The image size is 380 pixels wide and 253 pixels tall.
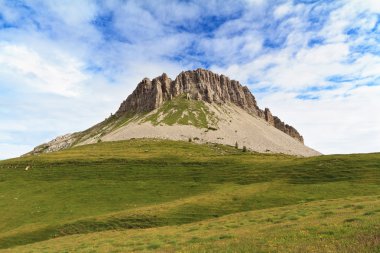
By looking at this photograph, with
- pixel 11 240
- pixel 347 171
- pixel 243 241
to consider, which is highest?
pixel 347 171

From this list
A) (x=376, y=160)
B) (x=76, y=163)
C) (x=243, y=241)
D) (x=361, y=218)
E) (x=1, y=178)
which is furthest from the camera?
(x=76, y=163)

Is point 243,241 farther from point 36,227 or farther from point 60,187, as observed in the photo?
point 60,187

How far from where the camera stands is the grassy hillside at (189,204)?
81.6ft

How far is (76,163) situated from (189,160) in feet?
104

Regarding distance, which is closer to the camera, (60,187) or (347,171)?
(347,171)

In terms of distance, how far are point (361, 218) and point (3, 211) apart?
6036 cm

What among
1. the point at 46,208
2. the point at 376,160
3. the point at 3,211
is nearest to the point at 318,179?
the point at 376,160

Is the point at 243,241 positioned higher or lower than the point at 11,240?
higher

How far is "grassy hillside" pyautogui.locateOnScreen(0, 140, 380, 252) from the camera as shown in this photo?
2488cm

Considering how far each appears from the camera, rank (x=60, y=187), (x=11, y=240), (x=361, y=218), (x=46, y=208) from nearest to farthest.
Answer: (x=361, y=218), (x=11, y=240), (x=46, y=208), (x=60, y=187)

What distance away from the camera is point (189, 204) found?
5353cm

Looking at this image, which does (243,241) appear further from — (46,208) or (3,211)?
(3,211)

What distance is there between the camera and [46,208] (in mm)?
62969

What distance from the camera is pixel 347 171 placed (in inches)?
2616
